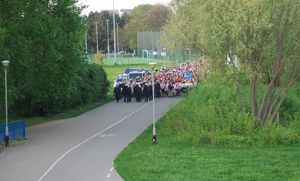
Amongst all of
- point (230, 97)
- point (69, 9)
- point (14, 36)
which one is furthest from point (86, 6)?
point (230, 97)

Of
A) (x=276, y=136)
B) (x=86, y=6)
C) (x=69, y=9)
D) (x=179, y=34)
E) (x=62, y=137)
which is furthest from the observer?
(x=86, y=6)

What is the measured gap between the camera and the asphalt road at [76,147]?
21734 mm

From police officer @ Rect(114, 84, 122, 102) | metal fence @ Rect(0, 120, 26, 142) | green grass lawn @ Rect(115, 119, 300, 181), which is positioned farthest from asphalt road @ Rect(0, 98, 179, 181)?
police officer @ Rect(114, 84, 122, 102)

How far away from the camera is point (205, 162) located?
72.8 feet

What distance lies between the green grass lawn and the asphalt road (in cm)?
92

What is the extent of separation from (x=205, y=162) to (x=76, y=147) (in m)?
7.97

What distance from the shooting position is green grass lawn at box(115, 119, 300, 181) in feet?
65.2

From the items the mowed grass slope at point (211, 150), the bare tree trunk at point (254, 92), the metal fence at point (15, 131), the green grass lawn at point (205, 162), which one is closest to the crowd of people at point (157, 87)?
the mowed grass slope at point (211, 150)

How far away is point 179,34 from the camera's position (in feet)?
95.8

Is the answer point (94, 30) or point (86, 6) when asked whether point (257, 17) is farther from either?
point (94, 30)

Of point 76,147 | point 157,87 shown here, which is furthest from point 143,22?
point 76,147

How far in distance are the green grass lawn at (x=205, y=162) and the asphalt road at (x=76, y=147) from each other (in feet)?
3.03

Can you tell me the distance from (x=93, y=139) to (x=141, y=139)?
2809 mm

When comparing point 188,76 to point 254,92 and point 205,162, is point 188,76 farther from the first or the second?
point 205,162
